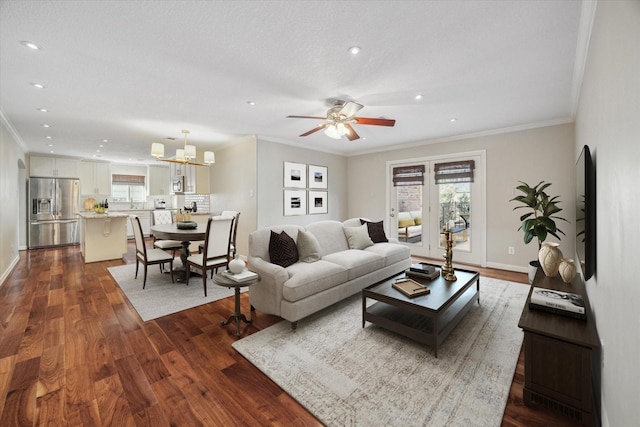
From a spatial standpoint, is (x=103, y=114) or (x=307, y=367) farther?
(x=103, y=114)

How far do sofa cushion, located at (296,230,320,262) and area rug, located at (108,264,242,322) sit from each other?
113cm

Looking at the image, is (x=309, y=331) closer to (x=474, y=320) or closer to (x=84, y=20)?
(x=474, y=320)

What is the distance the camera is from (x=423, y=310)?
7.06 ft

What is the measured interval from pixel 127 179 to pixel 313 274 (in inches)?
339

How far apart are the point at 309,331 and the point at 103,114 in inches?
159

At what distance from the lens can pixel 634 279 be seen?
1.00 meters

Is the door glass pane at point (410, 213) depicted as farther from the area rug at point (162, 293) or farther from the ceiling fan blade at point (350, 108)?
the area rug at point (162, 293)

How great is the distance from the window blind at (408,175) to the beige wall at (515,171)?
1.00 feet

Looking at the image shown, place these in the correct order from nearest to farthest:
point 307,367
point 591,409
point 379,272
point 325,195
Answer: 1. point 591,409
2. point 307,367
3. point 379,272
4. point 325,195

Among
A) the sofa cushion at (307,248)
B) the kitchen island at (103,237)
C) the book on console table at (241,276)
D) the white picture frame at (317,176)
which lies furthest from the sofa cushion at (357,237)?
the kitchen island at (103,237)

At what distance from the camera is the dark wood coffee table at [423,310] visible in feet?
7.11

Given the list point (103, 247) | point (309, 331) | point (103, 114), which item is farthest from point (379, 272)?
point (103, 247)

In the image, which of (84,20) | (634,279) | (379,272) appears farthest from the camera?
(379,272)

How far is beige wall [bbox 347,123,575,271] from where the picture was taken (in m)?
4.14
